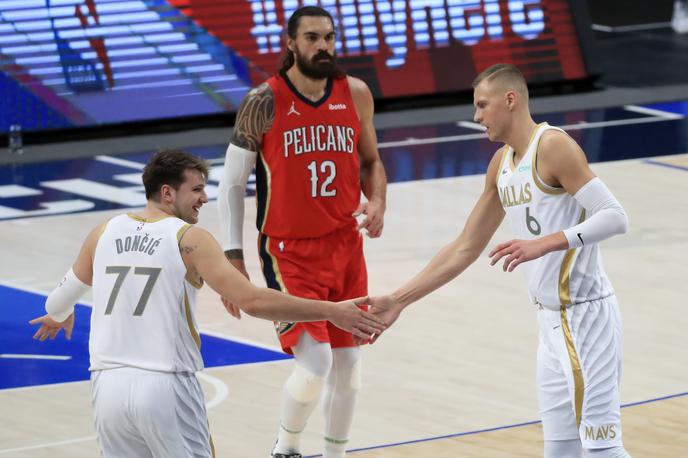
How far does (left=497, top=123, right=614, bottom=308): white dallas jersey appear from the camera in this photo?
20.7 ft

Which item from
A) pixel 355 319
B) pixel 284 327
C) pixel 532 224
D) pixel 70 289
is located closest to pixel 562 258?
pixel 532 224


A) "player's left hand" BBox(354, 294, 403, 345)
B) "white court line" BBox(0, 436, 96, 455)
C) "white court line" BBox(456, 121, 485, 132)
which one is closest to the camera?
"player's left hand" BBox(354, 294, 403, 345)

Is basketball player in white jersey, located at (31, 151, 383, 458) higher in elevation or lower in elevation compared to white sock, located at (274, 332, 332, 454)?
higher

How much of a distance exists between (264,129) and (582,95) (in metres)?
11.9

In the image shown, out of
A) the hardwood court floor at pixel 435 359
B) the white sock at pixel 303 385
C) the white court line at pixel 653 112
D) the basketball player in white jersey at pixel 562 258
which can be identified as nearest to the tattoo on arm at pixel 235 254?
the white sock at pixel 303 385

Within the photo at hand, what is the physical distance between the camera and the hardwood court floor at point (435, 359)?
26.2 feet

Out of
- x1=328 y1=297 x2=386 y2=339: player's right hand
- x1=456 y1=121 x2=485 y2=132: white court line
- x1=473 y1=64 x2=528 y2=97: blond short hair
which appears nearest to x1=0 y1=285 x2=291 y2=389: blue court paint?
x1=328 y1=297 x2=386 y2=339: player's right hand

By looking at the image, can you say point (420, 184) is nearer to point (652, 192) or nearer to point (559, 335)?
point (652, 192)

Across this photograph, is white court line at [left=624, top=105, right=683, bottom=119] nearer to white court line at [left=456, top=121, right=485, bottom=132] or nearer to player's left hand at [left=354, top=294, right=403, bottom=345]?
white court line at [left=456, top=121, right=485, bottom=132]

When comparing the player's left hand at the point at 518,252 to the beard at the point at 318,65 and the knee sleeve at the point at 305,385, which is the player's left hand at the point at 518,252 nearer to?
the knee sleeve at the point at 305,385

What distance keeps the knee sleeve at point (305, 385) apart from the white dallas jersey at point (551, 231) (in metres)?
1.29

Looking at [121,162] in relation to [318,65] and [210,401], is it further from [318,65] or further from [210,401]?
[318,65]

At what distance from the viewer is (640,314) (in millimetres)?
10273

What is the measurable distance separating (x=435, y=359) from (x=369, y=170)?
1.88 metres
